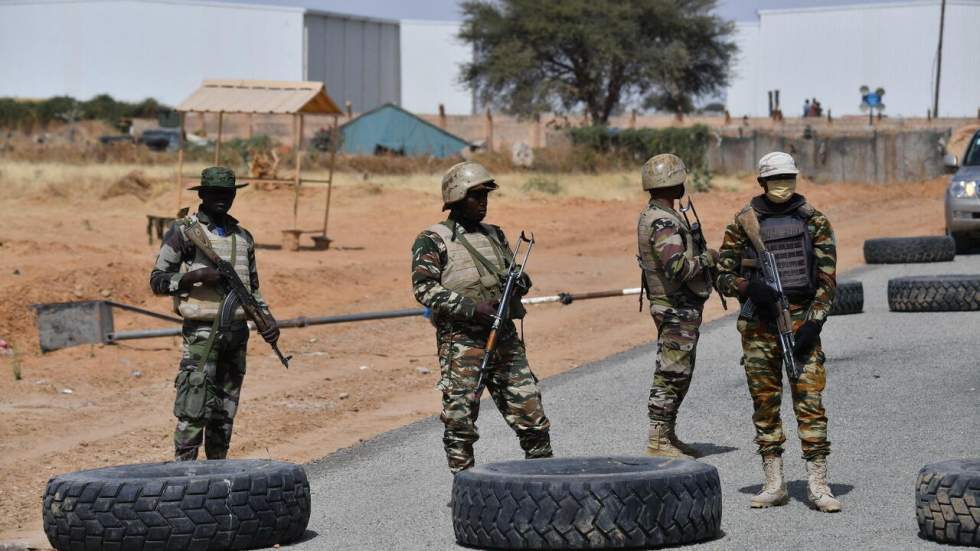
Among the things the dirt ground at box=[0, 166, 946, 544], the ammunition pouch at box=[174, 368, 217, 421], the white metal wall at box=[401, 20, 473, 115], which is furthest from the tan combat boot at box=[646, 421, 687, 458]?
the white metal wall at box=[401, 20, 473, 115]

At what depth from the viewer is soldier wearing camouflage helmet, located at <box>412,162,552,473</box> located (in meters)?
7.35

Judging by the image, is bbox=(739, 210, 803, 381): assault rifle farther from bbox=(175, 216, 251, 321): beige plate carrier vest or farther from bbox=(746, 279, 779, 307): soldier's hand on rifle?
bbox=(175, 216, 251, 321): beige plate carrier vest

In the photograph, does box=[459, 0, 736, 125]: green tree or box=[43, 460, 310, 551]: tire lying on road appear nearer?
box=[43, 460, 310, 551]: tire lying on road

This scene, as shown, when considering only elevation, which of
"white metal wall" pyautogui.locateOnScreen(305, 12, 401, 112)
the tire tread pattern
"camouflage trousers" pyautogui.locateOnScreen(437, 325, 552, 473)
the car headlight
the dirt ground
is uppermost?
"white metal wall" pyautogui.locateOnScreen(305, 12, 401, 112)

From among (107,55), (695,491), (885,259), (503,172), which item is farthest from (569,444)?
(107,55)

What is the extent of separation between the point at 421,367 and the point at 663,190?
22.0ft

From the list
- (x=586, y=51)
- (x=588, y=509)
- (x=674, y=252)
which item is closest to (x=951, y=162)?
(x=674, y=252)

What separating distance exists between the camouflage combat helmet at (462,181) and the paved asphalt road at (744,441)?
1592mm

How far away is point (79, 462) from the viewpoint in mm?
10391

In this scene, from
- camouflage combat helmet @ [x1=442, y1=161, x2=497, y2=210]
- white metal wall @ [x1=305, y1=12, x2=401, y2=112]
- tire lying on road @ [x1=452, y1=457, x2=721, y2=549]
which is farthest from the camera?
white metal wall @ [x1=305, y1=12, x2=401, y2=112]

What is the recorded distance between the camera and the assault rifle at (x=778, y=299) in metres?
7.11

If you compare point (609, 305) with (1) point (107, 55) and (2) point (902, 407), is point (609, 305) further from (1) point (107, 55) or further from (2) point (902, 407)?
(1) point (107, 55)

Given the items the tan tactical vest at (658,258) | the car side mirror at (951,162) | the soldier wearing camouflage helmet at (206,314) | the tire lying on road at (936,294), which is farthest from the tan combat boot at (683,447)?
the car side mirror at (951,162)

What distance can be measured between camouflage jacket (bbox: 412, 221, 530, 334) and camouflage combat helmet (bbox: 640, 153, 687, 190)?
4.02 ft
